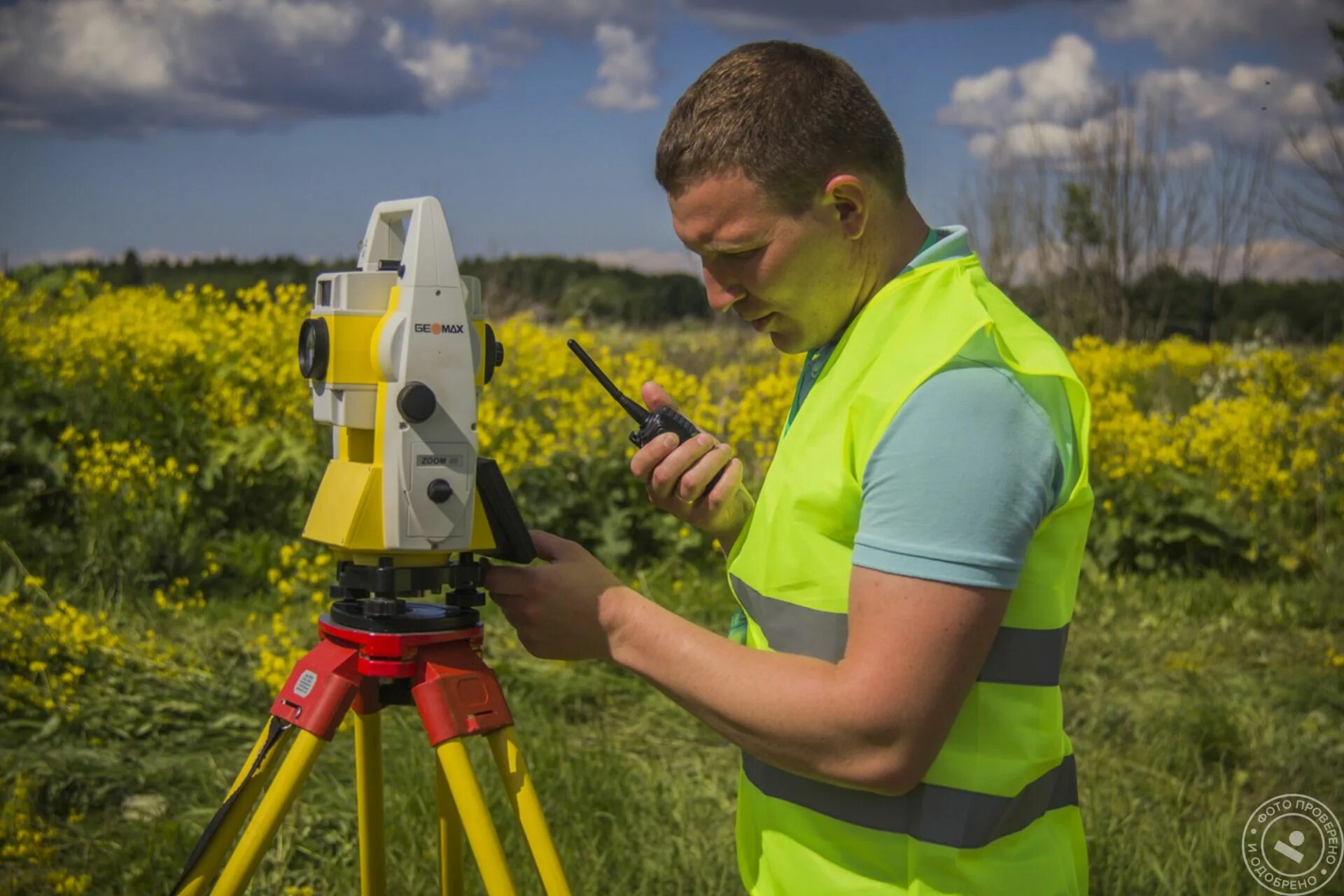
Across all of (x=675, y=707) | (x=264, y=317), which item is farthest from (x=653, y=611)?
(x=264, y=317)

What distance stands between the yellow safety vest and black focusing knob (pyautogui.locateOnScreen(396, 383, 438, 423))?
46 cm

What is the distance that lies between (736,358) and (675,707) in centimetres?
577

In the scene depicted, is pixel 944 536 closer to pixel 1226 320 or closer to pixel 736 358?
pixel 736 358

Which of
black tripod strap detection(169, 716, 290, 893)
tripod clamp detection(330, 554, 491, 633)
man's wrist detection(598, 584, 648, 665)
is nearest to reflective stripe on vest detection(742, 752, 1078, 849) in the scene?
man's wrist detection(598, 584, 648, 665)

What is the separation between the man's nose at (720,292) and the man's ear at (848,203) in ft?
0.51

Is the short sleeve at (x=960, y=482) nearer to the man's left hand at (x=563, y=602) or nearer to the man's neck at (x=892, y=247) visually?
the man's neck at (x=892, y=247)

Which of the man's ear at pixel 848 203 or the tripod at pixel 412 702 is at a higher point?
the man's ear at pixel 848 203

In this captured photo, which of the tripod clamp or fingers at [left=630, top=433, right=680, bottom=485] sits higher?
fingers at [left=630, top=433, right=680, bottom=485]

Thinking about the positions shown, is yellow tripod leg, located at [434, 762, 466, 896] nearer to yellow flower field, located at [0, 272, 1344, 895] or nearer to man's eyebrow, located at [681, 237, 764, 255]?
man's eyebrow, located at [681, 237, 764, 255]

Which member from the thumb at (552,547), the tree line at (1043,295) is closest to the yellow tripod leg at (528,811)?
the thumb at (552,547)

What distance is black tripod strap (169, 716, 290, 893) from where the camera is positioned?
166 centimetres

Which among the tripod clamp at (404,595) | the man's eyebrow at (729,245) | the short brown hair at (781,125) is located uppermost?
the short brown hair at (781,125)

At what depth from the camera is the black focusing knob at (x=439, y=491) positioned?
5.29 feet

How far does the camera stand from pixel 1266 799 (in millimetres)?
3725
